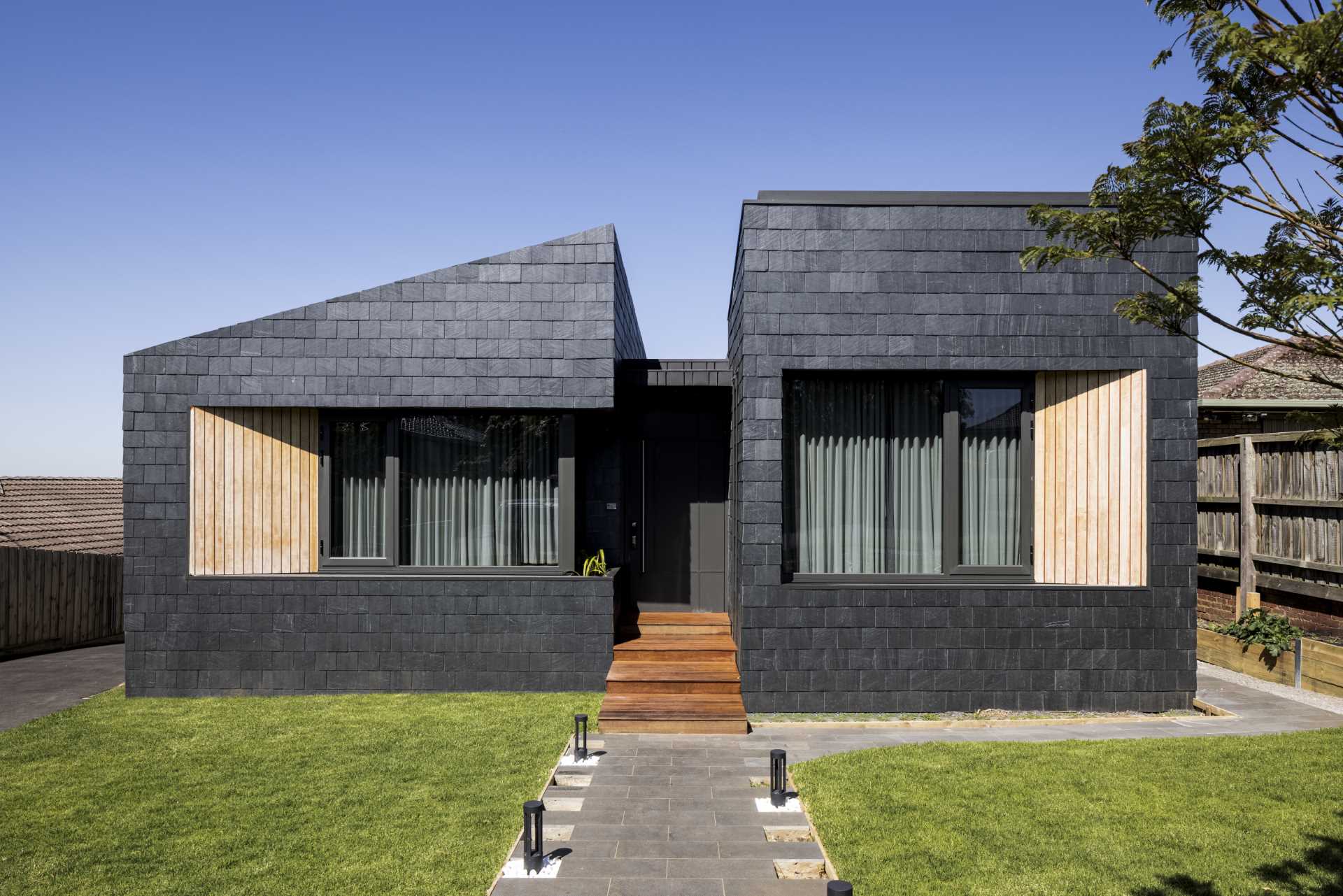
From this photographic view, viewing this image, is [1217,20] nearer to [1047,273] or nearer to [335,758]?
[1047,273]

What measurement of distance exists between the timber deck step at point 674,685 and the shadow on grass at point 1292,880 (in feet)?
11.8

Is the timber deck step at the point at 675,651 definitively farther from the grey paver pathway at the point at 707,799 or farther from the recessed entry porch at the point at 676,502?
the grey paver pathway at the point at 707,799

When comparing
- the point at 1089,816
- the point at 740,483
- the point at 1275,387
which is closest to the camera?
the point at 1089,816

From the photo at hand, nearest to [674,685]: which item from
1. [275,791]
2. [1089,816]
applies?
[275,791]

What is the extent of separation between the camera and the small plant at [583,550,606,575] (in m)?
8.82

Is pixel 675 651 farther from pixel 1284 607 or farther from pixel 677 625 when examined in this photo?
pixel 1284 607

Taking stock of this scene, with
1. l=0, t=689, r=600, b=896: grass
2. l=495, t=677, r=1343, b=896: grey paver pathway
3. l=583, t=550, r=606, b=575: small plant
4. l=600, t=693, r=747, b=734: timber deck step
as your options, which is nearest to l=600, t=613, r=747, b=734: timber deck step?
l=600, t=693, r=747, b=734: timber deck step

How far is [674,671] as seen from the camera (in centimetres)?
798

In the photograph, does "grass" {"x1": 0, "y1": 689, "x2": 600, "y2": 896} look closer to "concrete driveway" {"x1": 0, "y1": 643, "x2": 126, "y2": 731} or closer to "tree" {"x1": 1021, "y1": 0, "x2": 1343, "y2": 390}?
"concrete driveway" {"x1": 0, "y1": 643, "x2": 126, "y2": 731}

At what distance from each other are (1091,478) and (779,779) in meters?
4.72

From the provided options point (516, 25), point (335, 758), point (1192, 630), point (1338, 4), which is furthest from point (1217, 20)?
point (516, 25)

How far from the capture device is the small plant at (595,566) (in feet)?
28.9

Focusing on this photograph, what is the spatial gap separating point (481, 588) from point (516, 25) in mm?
6515

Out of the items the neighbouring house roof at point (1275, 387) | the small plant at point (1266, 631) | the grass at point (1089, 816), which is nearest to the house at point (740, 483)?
the grass at point (1089, 816)
